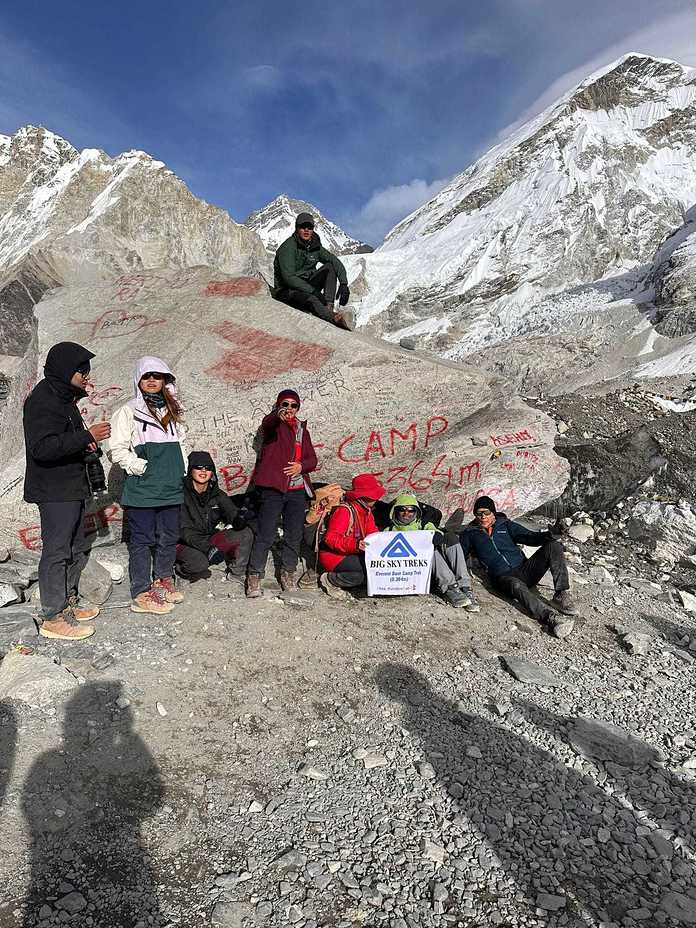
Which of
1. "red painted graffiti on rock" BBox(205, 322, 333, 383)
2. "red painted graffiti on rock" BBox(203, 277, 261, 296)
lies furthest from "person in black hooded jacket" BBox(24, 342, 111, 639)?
"red painted graffiti on rock" BBox(203, 277, 261, 296)

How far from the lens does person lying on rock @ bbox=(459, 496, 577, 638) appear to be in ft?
19.9

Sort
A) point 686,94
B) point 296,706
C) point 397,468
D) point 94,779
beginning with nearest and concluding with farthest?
point 94,779 < point 296,706 < point 397,468 < point 686,94

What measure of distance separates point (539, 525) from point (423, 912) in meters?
6.15

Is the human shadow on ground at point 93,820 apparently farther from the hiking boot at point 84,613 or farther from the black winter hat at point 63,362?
the black winter hat at point 63,362

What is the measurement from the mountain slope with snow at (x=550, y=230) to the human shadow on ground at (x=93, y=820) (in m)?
61.6

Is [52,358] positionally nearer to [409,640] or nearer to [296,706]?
[296,706]

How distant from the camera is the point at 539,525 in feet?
26.4

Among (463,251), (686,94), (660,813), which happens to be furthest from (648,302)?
(686,94)

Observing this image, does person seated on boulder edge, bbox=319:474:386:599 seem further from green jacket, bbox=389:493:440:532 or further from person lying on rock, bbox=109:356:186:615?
person lying on rock, bbox=109:356:186:615

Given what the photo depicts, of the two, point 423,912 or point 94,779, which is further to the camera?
point 94,779

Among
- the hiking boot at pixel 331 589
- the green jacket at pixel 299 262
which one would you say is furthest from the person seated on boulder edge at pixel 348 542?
the green jacket at pixel 299 262

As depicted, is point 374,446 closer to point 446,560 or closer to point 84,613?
point 446,560

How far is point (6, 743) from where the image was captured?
135 inches

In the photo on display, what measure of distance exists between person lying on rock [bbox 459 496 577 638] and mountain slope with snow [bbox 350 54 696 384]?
57296 millimetres
